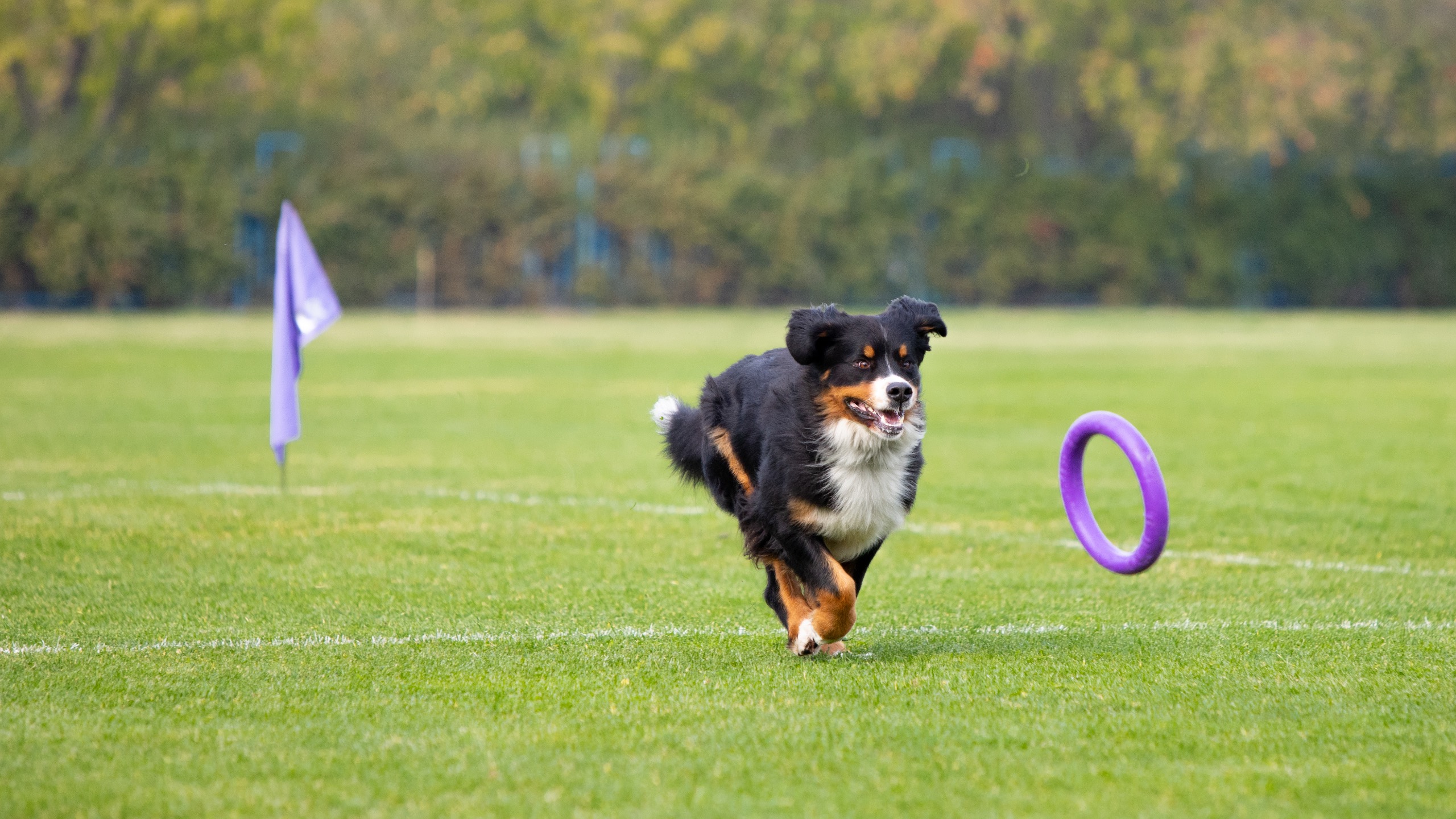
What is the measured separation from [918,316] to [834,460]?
2.25 feet

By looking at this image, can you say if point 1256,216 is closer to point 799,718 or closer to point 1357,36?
point 1357,36

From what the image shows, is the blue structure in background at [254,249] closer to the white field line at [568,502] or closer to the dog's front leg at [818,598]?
the white field line at [568,502]

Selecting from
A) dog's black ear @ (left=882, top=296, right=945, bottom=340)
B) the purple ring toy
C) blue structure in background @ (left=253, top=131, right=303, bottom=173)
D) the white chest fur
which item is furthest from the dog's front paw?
blue structure in background @ (left=253, top=131, right=303, bottom=173)

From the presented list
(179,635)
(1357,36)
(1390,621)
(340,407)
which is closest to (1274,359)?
(340,407)

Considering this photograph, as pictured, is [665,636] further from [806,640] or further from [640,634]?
[806,640]

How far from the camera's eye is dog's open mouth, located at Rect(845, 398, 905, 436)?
19.3 feet

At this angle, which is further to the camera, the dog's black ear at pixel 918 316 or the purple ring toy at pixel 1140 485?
the dog's black ear at pixel 918 316

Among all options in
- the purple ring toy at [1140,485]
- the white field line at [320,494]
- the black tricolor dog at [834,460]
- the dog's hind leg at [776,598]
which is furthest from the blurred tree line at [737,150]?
the black tricolor dog at [834,460]

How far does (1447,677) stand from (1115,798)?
2.11 m

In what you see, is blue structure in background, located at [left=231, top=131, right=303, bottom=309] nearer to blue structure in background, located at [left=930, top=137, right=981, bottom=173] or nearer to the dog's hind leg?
blue structure in background, located at [left=930, top=137, right=981, bottom=173]

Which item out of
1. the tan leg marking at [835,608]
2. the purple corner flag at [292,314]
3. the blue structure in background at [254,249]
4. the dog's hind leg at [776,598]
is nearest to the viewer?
the tan leg marking at [835,608]

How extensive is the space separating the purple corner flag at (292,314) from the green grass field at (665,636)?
0.60 m

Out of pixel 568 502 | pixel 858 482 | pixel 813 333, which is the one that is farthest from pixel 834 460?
pixel 568 502

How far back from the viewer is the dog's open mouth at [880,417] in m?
5.89
